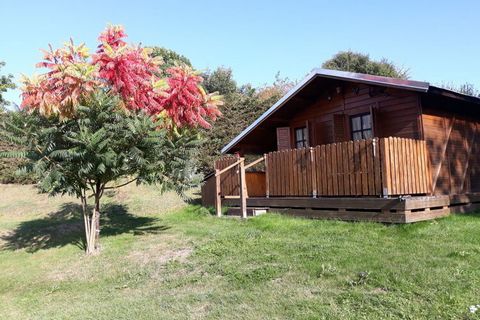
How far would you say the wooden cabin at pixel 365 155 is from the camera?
9.53m

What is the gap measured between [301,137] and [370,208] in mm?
5784

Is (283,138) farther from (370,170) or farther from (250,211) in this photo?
(370,170)

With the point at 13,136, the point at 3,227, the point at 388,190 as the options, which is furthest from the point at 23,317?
the point at 3,227

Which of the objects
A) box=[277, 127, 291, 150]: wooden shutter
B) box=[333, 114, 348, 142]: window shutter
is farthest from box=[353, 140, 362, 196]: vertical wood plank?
box=[277, 127, 291, 150]: wooden shutter

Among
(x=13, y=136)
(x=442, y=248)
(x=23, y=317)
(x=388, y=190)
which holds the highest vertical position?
(x=13, y=136)

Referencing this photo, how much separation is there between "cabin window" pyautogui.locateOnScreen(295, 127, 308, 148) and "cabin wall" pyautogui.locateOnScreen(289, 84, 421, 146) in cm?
14

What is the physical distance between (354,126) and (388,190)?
14.0 feet

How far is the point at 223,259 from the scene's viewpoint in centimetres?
780

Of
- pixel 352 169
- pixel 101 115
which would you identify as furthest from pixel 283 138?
pixel 101 115

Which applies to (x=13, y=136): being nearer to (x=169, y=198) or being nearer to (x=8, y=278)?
(x=8, y=278)

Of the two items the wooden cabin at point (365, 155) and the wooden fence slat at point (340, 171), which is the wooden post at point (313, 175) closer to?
the wooden cabin at point (365, 155)

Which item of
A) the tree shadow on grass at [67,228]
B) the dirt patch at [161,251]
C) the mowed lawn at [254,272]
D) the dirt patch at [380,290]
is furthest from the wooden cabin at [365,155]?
the dirt patch at [380,290]

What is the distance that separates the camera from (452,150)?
12.0 metres

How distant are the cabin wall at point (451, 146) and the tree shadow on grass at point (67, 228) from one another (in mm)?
7454
